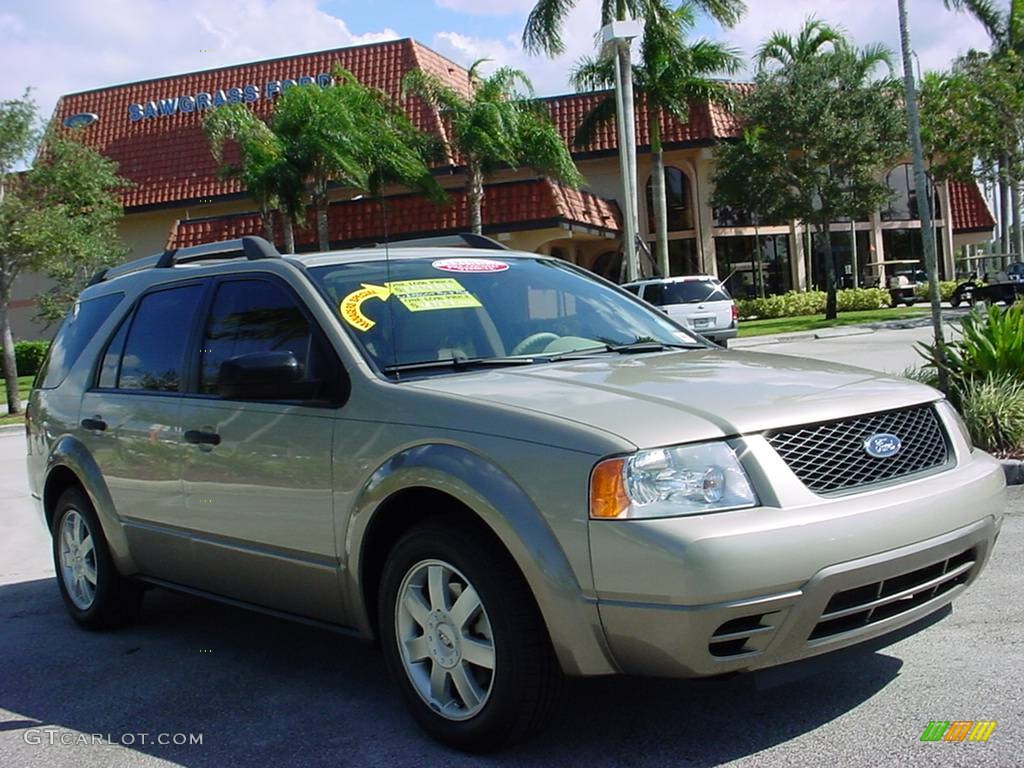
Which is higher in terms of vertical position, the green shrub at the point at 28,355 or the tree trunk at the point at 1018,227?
the tree trunk at the point at 1018,227

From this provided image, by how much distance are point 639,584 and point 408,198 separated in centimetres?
3011

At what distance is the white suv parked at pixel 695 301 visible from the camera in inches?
921

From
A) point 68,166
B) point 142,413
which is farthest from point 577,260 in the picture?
point 142,413

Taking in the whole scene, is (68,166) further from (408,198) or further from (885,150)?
(885,150)

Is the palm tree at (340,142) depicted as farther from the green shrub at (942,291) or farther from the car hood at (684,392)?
the car hood at (684,392)

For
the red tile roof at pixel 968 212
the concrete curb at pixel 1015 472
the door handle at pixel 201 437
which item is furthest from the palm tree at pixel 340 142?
the red tile roof at pixel 968 212

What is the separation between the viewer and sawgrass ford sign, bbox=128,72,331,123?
37438mm

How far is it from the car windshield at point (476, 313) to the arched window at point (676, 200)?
3569 centimetres

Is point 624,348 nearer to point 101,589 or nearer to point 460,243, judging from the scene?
point 460,243

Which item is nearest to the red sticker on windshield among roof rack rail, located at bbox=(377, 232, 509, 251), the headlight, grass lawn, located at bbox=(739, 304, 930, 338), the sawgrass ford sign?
roof rack rail, located at bbox=(377, 232, 509, 251)

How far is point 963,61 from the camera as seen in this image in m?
40.8

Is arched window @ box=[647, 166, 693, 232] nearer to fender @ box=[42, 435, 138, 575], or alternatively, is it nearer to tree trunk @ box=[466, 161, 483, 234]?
tree trunk @ box=[466, 161, 483, 234]

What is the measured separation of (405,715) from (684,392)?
1.67 meters

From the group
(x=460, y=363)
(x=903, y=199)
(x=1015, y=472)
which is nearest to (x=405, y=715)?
(x=460, y=363)
